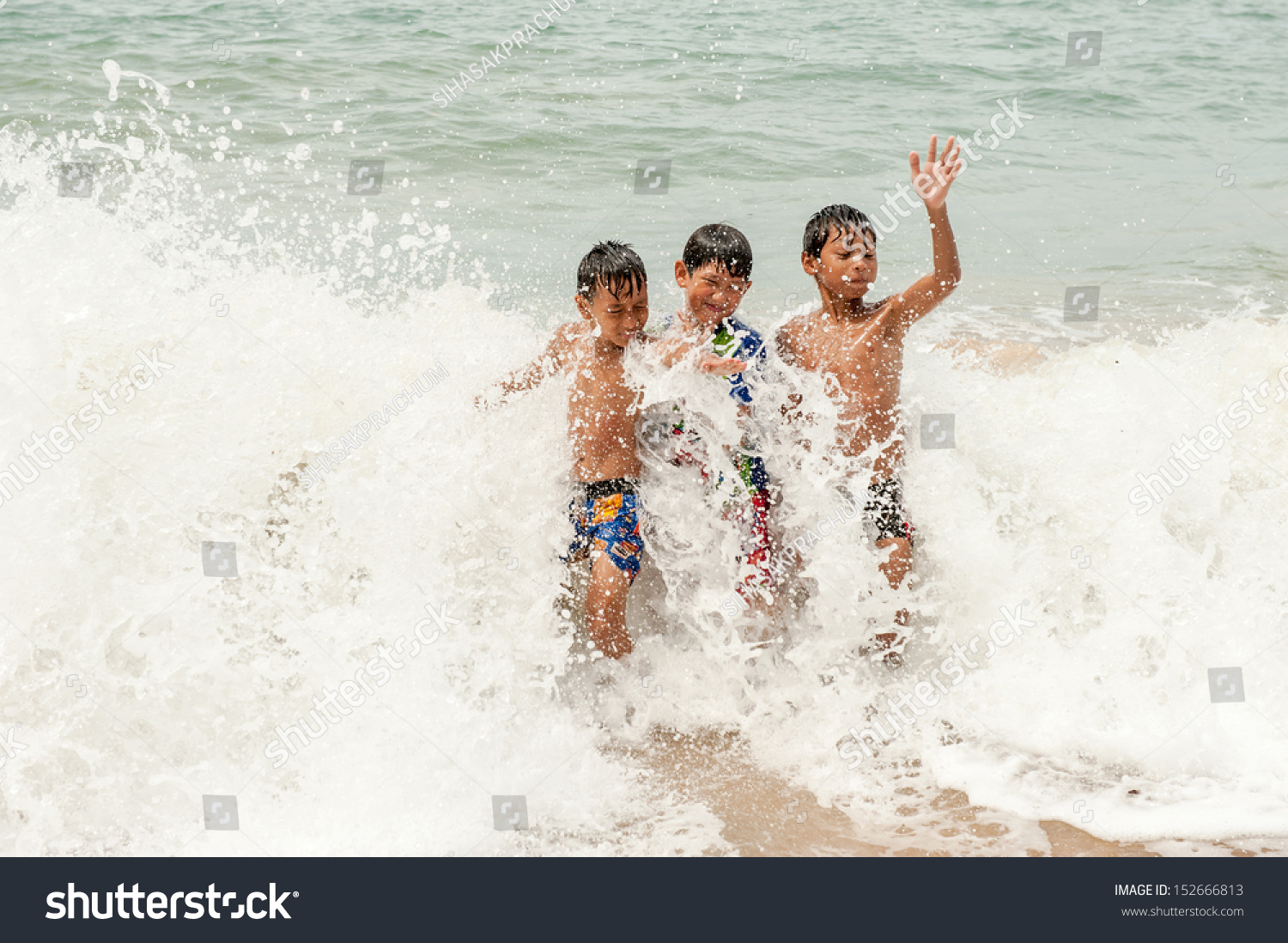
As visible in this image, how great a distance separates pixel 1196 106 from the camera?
10633 millimetres

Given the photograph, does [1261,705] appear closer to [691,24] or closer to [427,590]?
[427,590]

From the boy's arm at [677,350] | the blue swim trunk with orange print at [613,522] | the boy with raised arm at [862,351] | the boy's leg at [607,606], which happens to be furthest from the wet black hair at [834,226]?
the boy's leg at [607,606]

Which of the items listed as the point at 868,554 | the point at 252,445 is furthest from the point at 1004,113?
the point at 252,445

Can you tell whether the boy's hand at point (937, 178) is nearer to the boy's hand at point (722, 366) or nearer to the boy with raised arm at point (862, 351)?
the boy with raised arm at point (862, 351)

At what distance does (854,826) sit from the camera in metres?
2.99

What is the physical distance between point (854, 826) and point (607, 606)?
1.07 metres

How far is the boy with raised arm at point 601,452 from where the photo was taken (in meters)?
3.49

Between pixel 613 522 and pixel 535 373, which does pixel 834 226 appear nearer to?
pixel 535 373

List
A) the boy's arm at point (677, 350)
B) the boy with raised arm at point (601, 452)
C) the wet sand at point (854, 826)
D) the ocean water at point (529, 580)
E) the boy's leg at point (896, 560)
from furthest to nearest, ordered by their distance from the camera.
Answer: the boy's leg at point (896, 560)
the boy with raised arm at point (601, 452)
the boy's arm at point (677, 350)
the ocean water at point (529, 580)
the wet sand at point (854, 826)

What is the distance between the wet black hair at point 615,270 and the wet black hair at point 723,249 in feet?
0.79

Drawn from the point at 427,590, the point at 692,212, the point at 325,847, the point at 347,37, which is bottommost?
the point at 325,847

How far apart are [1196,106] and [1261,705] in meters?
9.27

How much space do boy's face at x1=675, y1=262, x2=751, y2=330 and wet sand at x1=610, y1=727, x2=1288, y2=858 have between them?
4.82ft

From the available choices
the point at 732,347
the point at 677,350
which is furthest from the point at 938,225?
the point at 677,350
